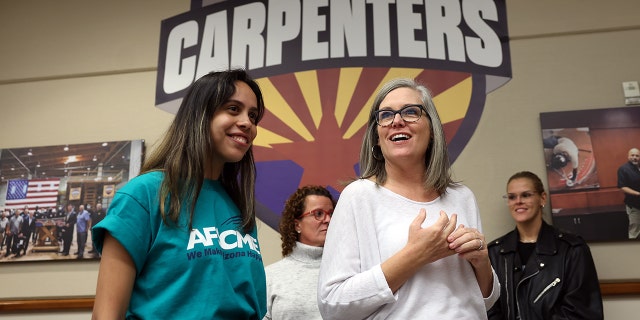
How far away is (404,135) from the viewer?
1.27 m

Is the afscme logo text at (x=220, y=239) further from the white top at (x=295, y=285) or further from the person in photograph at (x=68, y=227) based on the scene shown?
the person in photograph at (x=68, y=227)

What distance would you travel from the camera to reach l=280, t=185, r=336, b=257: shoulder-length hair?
250 cm

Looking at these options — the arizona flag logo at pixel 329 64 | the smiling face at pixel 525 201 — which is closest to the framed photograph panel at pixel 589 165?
the smiling face at pixel 525 201

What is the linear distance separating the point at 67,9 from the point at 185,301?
3486 millimetres

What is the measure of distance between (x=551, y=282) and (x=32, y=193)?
325 centimetres

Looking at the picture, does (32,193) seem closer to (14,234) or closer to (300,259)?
(14,234)

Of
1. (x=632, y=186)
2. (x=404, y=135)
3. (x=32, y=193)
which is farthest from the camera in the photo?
(x=32, y=193)

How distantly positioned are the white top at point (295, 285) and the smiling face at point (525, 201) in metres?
1.12

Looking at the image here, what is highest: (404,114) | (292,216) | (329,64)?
(329,64)

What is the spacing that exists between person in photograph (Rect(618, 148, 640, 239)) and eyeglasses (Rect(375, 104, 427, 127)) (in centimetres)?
212

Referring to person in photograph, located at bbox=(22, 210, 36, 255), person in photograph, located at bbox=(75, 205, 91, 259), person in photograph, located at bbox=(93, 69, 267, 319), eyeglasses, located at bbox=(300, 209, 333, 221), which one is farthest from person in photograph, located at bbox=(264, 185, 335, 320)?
person in photograph, located at bbox=(22, 210, 36, 255)

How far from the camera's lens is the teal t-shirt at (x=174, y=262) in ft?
3.37

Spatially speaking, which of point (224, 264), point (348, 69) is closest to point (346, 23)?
point (348, 69)

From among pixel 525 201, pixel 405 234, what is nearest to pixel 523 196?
pixel 525 201
